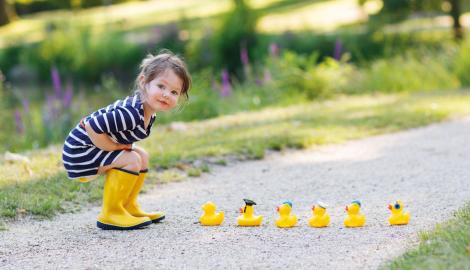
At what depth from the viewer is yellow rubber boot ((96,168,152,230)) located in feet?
14.6

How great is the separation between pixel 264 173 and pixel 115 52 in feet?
34.7

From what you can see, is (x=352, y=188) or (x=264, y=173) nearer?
(x=352, y=188)

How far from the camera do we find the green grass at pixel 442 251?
3.39 meters

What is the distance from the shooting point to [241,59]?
1426 cm

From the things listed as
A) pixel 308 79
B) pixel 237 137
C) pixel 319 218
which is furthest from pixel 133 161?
pixel 308 79

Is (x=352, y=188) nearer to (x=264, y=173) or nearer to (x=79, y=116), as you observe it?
(x=264, y=173)

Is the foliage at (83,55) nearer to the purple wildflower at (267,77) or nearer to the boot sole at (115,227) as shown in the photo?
the purple wildflower at (267,77)

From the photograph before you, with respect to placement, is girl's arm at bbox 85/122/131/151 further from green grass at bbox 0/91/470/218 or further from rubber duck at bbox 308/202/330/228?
rubber duck at bbox 308/202/330/228

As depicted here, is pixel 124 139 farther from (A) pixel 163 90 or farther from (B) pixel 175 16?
(B) pixel 175 16

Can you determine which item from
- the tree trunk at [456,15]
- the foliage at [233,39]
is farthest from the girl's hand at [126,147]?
the tree trunk at [456,15]

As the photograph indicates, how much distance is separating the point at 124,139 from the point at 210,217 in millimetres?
724

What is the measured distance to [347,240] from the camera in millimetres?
4137

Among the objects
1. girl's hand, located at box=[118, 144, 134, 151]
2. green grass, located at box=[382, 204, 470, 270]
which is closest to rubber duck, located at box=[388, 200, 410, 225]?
green grass, located at box=[382, 204, 470, 270]

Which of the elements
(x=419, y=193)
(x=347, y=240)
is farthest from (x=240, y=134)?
(x=347, y=240)
